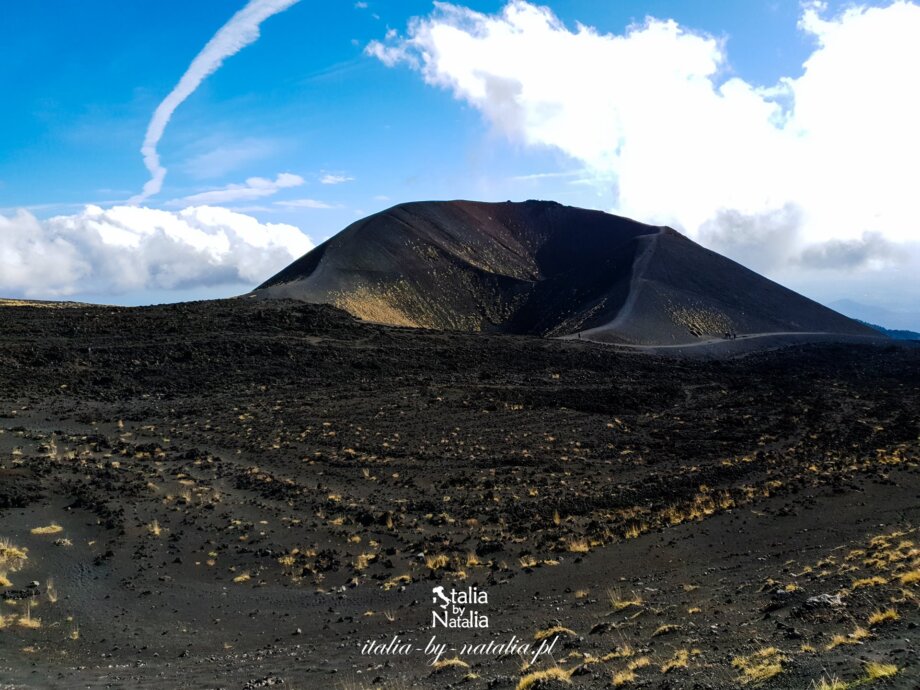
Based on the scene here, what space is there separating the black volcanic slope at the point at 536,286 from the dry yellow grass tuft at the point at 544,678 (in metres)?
56.5

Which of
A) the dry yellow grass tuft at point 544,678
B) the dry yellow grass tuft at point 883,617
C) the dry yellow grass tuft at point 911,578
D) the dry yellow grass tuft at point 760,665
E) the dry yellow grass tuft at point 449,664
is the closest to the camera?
the dry yellow grass tuft at point 760,665

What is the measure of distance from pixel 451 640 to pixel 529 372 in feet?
119

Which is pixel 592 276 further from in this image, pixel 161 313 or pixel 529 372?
pixel 161 313

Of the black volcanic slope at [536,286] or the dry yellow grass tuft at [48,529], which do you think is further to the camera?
the black volcanic slope at [536,286]

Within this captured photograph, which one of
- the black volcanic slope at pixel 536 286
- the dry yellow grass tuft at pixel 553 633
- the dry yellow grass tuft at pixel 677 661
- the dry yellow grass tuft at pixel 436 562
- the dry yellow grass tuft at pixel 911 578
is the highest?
the black volcanic slope at pixel 536 286

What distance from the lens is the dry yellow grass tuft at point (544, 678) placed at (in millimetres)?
8227

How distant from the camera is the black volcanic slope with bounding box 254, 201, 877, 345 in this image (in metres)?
73.3

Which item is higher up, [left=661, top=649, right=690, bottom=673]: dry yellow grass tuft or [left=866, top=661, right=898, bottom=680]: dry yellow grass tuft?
[left=866, top=661, right=898, bottom=680]: dry yellow grass tuft

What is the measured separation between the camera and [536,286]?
98125mm

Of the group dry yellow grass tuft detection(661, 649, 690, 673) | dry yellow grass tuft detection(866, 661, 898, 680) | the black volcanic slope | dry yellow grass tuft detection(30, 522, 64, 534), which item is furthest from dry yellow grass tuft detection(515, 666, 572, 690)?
the black volcanic slope

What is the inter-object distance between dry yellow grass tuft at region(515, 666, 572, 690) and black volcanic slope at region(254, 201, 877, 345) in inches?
2225

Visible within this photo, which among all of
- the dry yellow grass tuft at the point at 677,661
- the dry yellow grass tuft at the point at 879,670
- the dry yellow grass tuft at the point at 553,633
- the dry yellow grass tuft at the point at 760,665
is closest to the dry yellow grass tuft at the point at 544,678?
the dry yellow grass tuft at the point at 677,661

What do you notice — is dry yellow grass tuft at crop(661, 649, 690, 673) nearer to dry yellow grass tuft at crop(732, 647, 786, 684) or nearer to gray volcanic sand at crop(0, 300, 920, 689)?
gray volcanic sand at crop(0, 300, 920, 689)

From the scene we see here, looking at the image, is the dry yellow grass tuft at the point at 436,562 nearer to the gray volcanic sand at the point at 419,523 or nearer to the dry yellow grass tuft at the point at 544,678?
the gray volcanic sand at the point at 419,523
